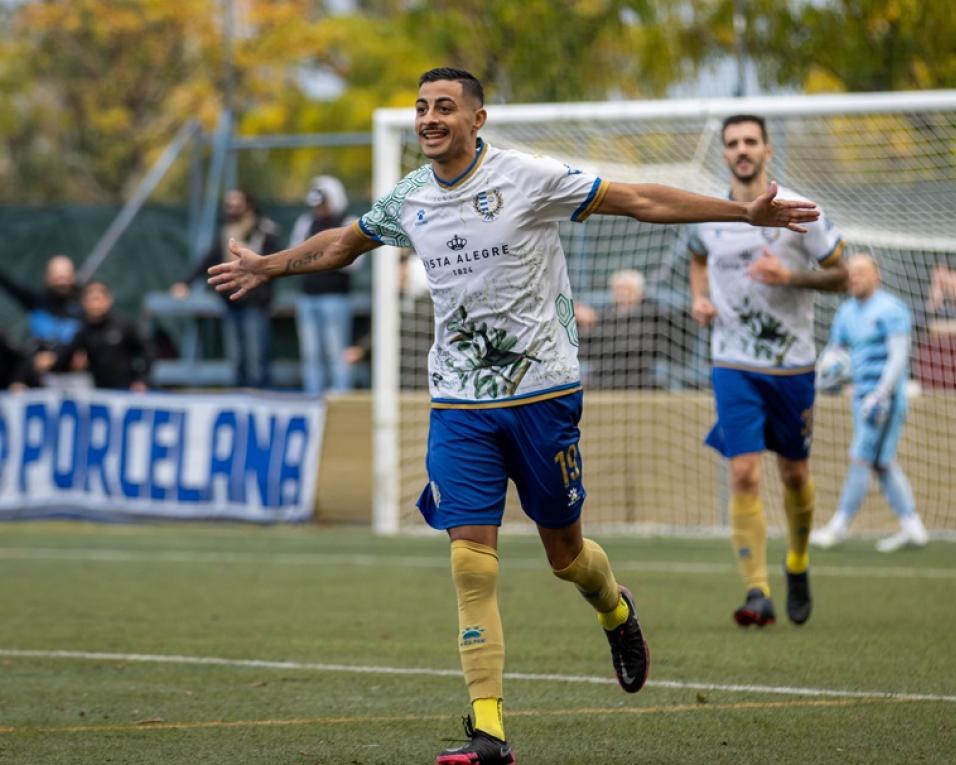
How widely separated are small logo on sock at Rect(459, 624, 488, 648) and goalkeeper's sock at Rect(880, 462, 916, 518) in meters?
9.09

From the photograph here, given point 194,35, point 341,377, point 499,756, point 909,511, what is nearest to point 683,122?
point 909,511

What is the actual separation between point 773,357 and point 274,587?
154 inches

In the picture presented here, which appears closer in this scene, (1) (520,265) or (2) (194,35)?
(1) (520,265)

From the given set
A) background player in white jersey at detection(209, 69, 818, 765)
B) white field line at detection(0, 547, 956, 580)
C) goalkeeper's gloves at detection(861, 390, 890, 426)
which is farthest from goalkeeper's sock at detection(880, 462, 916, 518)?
background player in white jersey at detection(209, 69, 818, 765)

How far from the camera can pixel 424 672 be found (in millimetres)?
7730

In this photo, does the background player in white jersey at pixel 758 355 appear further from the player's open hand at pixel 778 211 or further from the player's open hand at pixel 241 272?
the player's open hand at pixel 241 272

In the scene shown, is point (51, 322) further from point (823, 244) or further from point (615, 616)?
point (615, 616)

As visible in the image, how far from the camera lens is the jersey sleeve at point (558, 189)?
608 cm

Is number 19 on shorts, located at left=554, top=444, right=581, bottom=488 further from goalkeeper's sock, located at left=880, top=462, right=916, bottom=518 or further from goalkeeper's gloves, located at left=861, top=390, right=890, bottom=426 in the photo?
goalkeeper's sock, located at left=880, top=462, right=916, bottom=518

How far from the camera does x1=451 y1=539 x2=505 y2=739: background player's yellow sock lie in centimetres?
568

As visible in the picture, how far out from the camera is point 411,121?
15.2 meters

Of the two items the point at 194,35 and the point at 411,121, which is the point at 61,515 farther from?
the point at 194,35

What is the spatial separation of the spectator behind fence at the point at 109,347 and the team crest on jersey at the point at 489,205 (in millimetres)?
12269

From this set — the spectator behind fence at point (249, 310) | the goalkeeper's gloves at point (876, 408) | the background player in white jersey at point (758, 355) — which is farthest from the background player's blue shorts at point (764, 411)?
the spectator behind fence at point (249, 310)
